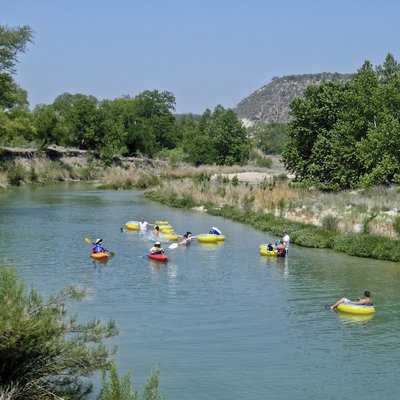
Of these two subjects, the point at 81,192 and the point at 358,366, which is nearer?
the point at 358,366

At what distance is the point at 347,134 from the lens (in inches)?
1788

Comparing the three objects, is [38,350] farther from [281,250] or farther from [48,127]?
[48,127]

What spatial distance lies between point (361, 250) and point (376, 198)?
10366mm

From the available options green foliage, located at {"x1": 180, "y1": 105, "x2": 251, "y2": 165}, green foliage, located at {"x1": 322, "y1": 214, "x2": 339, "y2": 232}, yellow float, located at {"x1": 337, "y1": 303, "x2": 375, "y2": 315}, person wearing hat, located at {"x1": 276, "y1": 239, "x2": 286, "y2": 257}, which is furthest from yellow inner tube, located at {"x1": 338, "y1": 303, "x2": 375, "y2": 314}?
green foliage, located at {"x1": 180, "y1": 105, "x2": 251, "y2": 165}

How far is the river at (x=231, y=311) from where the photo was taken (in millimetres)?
14773

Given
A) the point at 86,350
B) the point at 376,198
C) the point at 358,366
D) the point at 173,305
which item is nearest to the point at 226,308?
the point at 173,305

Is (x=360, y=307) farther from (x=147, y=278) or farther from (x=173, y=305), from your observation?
(x=147, y=278)

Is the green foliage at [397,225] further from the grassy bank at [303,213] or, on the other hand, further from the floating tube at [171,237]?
the floating tube at [171,237]

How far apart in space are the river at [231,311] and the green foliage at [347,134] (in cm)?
996

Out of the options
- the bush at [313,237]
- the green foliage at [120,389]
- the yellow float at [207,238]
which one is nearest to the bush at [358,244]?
the bush at [313,237]

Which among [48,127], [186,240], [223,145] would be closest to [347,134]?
[186,240]

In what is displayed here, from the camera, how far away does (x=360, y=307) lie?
20.0m

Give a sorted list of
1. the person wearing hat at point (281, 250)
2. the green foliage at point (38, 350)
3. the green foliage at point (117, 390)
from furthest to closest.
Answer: the person wearing hat at point (281, 250), the green foliage at point (38, 350), the green foliage at point (117, 390)

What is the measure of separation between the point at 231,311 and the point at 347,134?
27.7 meters
